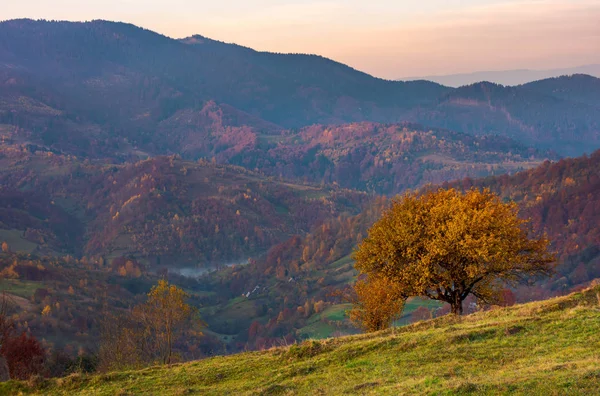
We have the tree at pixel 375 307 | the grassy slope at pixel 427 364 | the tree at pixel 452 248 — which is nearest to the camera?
the grassy slope at pixel 427 364

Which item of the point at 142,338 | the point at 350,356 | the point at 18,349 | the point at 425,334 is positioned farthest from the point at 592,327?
the point at 142,338

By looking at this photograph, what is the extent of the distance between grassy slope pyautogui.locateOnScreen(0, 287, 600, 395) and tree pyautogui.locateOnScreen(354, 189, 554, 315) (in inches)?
241

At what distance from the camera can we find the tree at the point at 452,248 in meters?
42.2

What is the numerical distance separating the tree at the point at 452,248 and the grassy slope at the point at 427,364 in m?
6.12

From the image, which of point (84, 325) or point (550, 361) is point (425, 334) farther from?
point (84, 325)

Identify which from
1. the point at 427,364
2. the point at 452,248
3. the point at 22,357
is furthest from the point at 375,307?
the point at 22,357

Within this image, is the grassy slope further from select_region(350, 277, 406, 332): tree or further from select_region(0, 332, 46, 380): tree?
select_region(0, 332, 46, 380): tree

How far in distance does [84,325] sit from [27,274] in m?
53.6

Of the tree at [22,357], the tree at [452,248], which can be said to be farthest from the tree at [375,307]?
the tree at [22,357]

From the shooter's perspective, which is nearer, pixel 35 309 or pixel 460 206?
pixel 460 206

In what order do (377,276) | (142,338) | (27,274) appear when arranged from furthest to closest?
(27,274) → (142,338) → (377,276)

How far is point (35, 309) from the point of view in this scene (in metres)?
145

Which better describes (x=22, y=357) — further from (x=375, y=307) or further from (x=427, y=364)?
(x=427, y=364)

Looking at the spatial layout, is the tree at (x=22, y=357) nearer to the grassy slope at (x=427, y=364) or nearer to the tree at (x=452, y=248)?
the grassy slope at (x=427, y=364)
